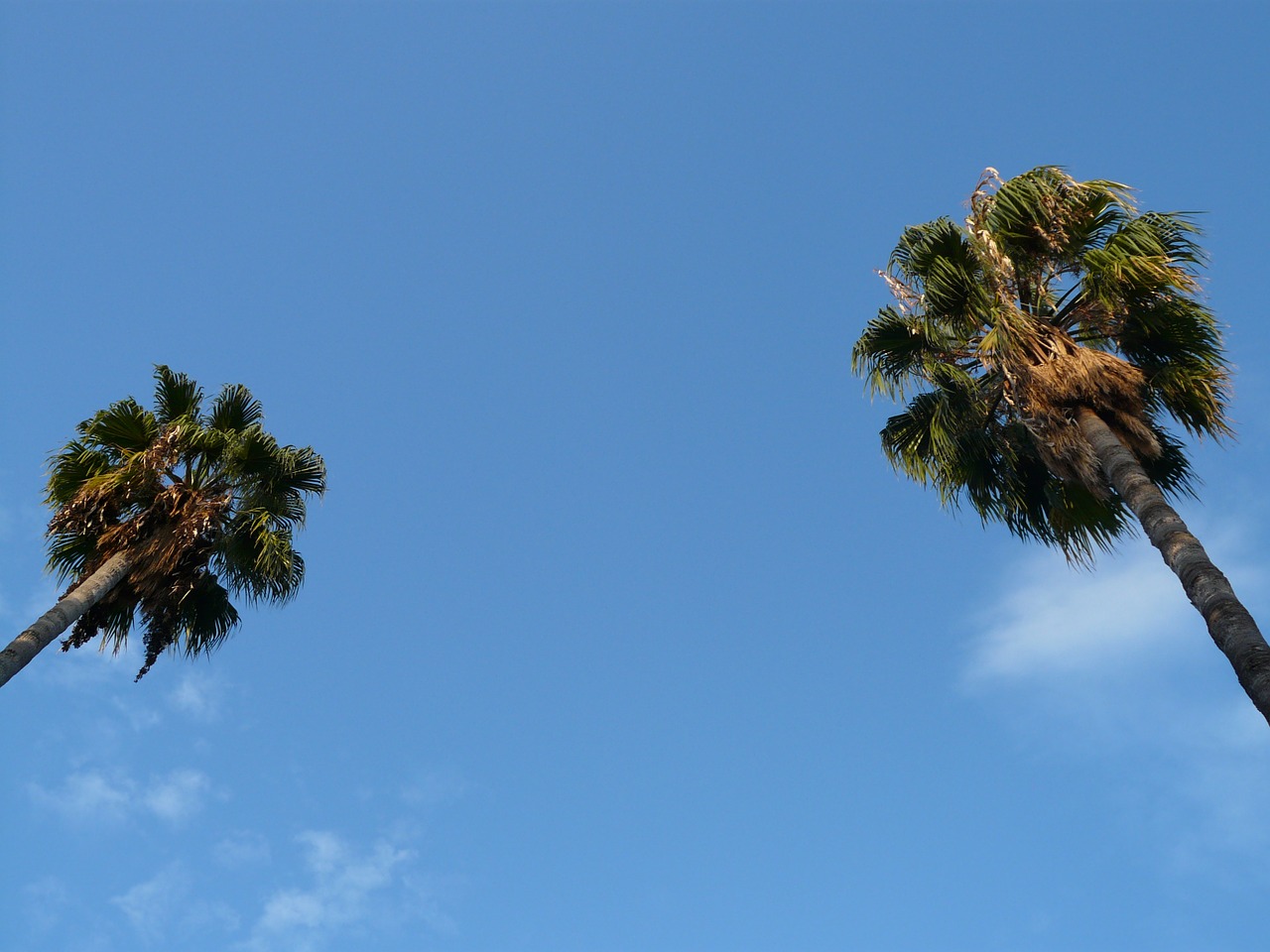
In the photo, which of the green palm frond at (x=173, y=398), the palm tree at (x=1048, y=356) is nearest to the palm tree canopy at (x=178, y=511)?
the green palm frond at (x=173, y=398)

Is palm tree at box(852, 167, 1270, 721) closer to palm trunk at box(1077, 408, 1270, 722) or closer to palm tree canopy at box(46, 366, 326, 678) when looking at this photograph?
palm trunk at box(1077, 408, 1270, 722)

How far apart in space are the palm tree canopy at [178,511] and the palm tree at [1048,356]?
8.96 meters

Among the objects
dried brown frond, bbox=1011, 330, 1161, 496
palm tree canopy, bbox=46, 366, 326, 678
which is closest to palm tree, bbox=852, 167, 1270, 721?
dried brown frond, bbox=1011, 330, 1161, 496

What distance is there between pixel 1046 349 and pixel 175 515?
11.7 meters

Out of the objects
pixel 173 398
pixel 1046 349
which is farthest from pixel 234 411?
pixel 1046 349

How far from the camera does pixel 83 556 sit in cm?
1559

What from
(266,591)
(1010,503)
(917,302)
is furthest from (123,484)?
(1010,503)

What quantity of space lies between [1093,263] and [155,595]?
13.0 meters

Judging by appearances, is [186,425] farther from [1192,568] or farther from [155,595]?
[1192,568]

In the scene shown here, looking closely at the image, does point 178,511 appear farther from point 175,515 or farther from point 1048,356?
point 1048,356

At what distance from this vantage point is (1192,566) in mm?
9656

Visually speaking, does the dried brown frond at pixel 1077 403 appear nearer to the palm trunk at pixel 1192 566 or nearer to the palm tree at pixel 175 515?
the palm trunk at pixel 1192 566

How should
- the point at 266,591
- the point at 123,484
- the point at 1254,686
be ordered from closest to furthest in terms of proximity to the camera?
the point at 1254,686
the point at 123,484
the point at 266,591

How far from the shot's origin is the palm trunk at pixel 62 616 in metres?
11.6
